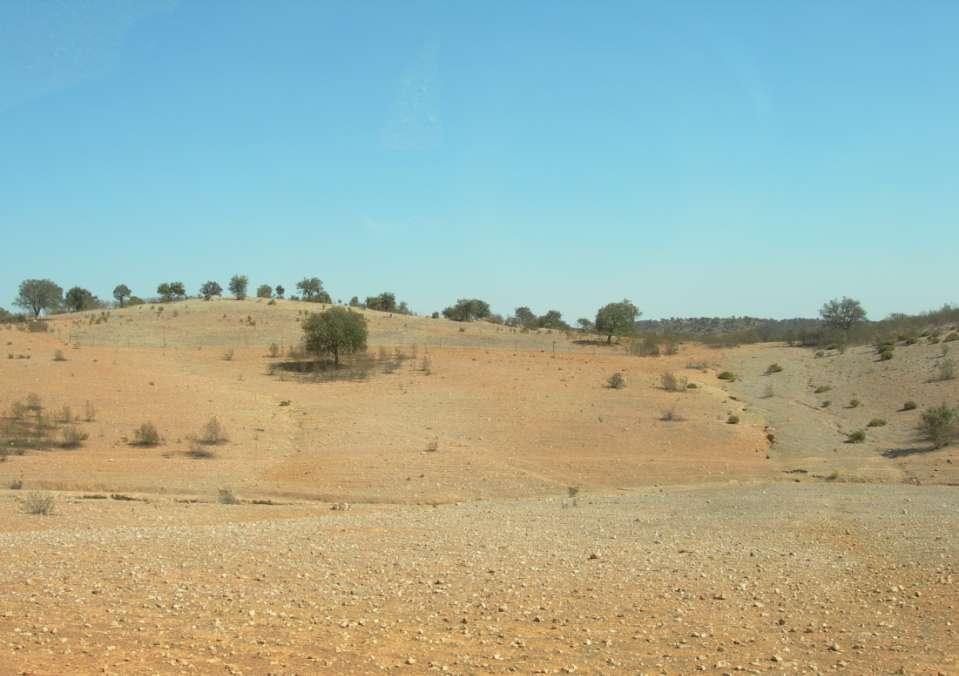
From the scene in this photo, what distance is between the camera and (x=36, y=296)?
290 feet

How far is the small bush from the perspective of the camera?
22.6 meters

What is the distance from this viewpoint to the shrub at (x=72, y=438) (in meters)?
28.1

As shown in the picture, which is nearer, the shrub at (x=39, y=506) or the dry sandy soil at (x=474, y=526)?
the dry sandy soil at (x=474, y=526)

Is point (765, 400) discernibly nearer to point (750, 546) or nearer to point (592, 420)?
point (592, 420)

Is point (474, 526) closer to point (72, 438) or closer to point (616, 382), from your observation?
point (72, 438)

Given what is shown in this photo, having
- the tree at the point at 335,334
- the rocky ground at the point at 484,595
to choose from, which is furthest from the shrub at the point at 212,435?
the tree at the point at 335,334

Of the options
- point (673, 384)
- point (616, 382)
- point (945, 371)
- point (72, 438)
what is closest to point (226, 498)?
point (72, 438)

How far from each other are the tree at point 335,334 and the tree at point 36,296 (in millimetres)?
54050

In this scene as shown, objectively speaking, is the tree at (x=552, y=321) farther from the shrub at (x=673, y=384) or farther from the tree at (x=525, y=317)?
the shrub at (x=673, y=384)

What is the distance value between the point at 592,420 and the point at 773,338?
5744 cm

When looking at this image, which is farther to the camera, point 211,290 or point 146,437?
point 211,290

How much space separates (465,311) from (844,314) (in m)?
36.9

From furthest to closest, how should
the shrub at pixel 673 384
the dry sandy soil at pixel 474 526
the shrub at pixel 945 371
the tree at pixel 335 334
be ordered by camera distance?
the tree at pixel 335 334
the shrub at pixel 673 384
the shrub at pixel 945 371
the dry sandy soil at pixel 474 526

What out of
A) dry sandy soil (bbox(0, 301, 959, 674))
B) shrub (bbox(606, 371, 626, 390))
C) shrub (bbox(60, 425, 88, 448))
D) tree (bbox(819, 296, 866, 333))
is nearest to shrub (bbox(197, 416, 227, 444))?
dry sandy soil (bbox(0, 301, 959, 674))
